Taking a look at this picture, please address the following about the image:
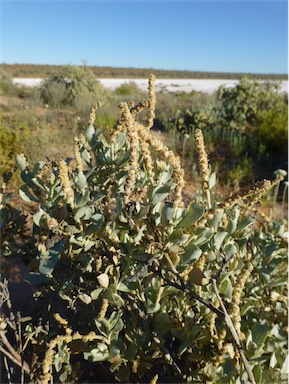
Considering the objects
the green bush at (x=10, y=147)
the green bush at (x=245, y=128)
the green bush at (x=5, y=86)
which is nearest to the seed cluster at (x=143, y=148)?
the green bush at (x=10, y=147)

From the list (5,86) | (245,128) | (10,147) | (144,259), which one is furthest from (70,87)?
(144,259)

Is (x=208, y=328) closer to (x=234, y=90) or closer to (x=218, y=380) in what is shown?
(x=218, y=380)

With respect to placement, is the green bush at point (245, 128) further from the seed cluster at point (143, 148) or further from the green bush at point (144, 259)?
the seed cluster at point (143, 148)

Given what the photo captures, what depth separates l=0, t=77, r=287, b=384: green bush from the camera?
3.71 feet

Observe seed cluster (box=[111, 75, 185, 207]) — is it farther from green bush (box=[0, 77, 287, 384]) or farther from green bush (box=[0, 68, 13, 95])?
green bush (box=[0, 68, 13, 95])

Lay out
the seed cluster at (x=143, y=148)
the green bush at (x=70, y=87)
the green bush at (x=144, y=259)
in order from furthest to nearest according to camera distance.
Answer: the green bush at (x=70, y=87) < the green bush at (x=144, y=259) < the seed cluster at (x=143, y=148)

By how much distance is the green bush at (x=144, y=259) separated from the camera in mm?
1131

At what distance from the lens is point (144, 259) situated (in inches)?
45.6

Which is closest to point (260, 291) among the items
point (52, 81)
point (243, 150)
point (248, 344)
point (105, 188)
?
point (248, 344)

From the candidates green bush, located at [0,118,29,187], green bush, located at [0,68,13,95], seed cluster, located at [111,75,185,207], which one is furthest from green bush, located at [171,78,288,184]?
green bush, located at [0,68,13,95]

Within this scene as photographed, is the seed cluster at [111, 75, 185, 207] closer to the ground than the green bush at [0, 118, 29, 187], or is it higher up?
higher up

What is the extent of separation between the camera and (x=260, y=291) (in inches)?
74.9

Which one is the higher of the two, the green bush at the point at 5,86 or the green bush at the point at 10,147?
the green bush at the point at 5,86

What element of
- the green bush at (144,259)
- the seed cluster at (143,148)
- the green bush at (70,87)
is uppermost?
the green bush at (70,87)
